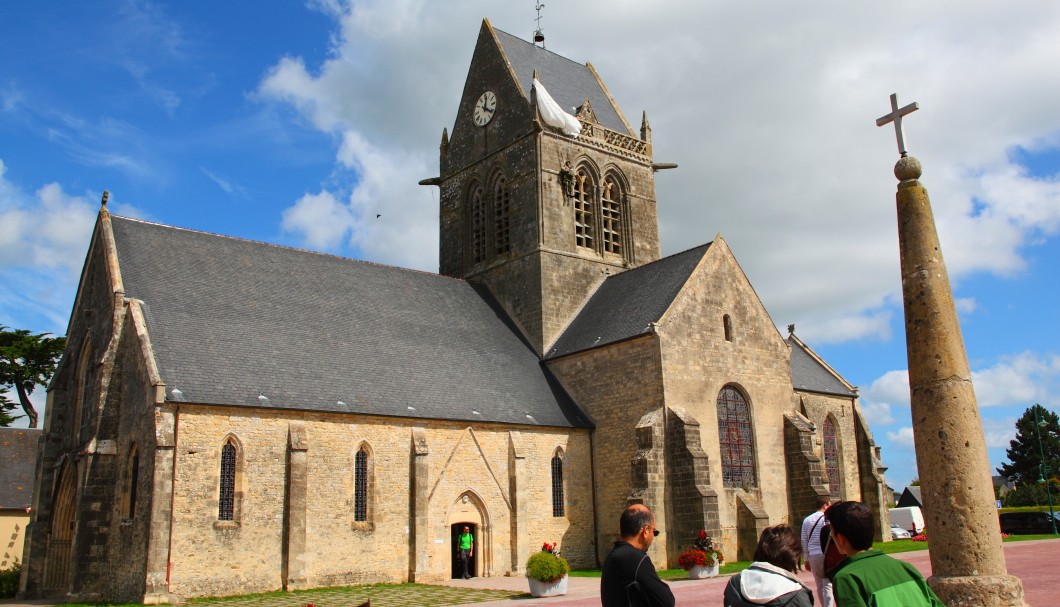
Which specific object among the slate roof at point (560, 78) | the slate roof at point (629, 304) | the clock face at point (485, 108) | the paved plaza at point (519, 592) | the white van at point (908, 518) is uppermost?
the slate roof at point (560, 78)

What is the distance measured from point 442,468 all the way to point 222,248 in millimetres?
9685

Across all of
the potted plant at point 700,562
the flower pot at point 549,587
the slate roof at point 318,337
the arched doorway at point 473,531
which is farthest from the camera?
the arched doorway at point 473,531

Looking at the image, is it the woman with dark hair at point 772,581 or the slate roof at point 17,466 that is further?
the slate roof at point 17,466

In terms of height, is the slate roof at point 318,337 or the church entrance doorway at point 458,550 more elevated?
the slate roof at point 318,337

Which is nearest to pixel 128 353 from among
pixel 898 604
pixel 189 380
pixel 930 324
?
pixel 189 380

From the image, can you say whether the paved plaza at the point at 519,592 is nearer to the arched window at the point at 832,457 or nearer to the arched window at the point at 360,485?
the arched window at the point at 360,485

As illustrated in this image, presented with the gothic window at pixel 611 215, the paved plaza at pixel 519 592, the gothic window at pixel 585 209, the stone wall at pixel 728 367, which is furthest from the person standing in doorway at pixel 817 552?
the gothic window at pixel 611 215

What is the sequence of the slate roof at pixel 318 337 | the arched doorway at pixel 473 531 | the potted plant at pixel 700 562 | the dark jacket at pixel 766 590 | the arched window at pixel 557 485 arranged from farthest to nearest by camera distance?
the arched window at pixel 557 485, the arched doorway at pixel 473 531, the slate roof at pixel 318 337, the potted plant at pixel 700 562, the dark jacket at pixel 766 590

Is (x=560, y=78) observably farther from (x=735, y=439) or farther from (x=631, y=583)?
(x=631, y=583)

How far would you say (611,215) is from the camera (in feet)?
116

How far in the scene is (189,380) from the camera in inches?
839

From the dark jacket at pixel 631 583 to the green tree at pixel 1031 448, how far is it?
85.1m

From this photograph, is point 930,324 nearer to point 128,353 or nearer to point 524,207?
point 128,353

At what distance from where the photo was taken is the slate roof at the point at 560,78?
36.2 m
